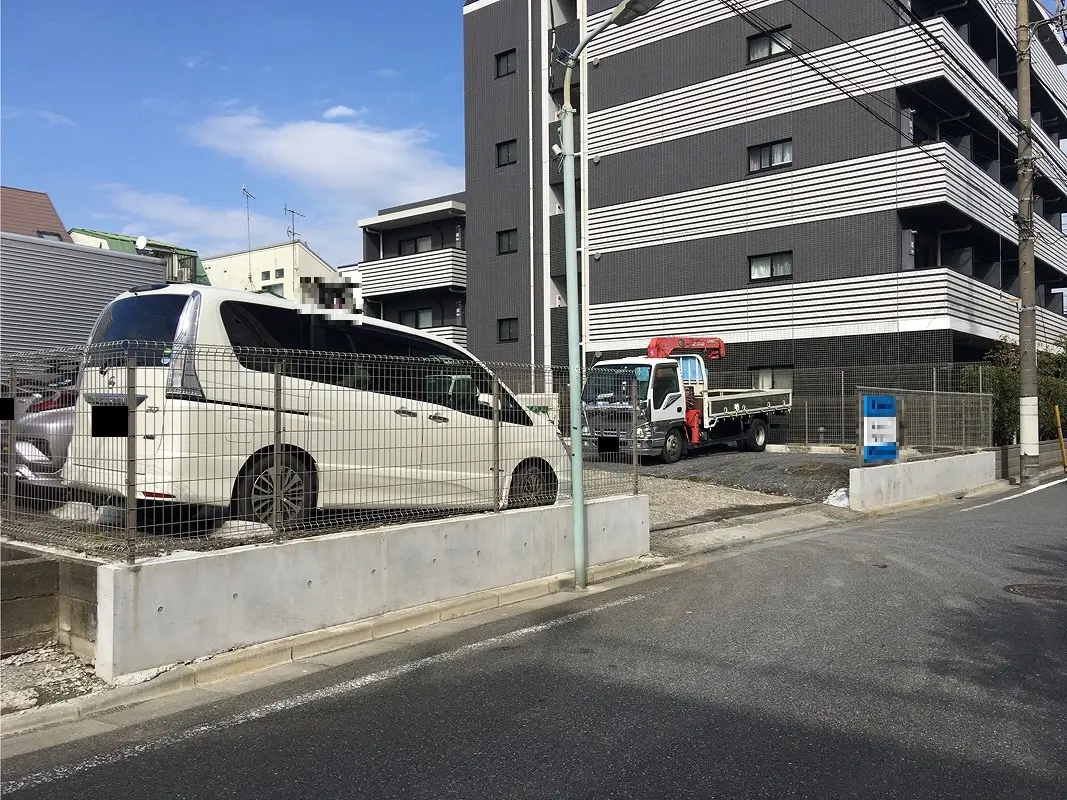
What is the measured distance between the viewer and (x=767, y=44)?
86.8 feet

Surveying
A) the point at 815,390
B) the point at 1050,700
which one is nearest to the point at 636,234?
the point at 815,390

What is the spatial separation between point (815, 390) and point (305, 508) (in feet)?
67.7

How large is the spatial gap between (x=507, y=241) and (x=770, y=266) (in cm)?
1080

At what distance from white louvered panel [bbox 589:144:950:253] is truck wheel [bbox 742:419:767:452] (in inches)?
266

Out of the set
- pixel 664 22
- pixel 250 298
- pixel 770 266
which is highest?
pixel 664 22

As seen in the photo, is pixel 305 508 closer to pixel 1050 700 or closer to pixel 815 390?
pixel 1050 700

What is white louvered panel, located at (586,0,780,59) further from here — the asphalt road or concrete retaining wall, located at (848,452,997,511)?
the asphalt road

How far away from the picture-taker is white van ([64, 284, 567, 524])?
5922 millimetres

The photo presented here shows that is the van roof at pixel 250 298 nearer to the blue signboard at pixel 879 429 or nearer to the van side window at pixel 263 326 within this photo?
the van side window at pixel 263 326

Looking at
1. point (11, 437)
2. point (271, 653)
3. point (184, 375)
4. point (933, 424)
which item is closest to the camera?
point (271, 653)

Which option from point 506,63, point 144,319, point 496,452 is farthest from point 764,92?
point 144,319

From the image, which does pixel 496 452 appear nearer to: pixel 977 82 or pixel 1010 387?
pixel 1010 387

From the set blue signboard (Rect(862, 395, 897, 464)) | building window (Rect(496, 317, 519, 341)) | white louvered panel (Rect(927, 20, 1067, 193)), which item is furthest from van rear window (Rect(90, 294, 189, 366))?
building window (Rect(496, 317, 519, 341))

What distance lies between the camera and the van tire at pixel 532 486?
8414 millimetres
